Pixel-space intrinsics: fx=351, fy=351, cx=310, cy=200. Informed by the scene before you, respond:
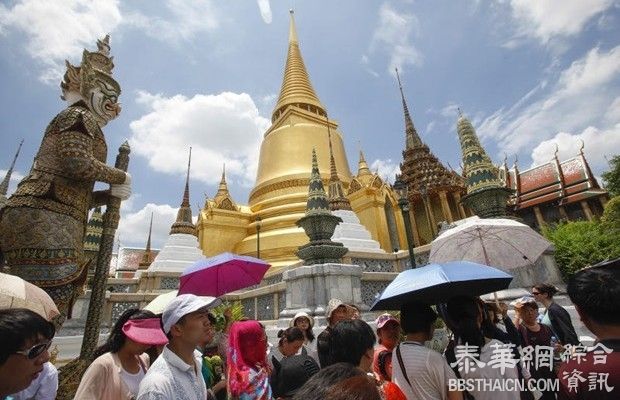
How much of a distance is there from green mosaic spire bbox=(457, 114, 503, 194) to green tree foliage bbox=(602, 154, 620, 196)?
22.8m

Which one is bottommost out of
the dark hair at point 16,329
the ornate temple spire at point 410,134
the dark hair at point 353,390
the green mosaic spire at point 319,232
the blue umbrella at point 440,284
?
the dark hair at point 353,390

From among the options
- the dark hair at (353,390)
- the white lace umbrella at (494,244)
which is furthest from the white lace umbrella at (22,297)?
the white lace umbrella at (494,244)

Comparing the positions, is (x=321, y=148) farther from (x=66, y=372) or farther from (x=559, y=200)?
(x=559, y=200)

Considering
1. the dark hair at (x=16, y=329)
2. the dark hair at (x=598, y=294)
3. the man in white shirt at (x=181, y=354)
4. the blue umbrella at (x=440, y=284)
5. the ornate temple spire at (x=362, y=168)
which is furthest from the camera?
the ornate temple spire at (x=362, y=168)

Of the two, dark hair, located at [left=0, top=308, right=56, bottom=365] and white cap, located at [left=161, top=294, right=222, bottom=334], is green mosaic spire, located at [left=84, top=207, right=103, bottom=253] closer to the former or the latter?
white cap, located at [left=161, top=294, right=222, bottom=334]

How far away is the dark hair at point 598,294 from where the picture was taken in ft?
5.68

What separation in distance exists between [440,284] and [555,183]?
112 feet

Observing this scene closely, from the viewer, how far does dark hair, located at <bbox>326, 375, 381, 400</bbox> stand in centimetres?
110

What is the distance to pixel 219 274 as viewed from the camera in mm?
5145

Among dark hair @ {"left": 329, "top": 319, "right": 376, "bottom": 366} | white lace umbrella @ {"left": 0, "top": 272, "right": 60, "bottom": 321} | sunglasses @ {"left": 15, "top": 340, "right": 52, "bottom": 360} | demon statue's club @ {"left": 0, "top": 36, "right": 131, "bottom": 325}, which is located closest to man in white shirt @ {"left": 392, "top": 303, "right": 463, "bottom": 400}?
dark hair @ {"left": 329, "top": 319, "right": 376, "bottom": 366}

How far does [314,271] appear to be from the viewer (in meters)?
7.22

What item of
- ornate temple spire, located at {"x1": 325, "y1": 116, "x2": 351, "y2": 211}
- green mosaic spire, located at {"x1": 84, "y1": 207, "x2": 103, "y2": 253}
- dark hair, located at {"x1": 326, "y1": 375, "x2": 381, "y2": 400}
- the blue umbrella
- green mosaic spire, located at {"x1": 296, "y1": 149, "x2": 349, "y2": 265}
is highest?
ornate temple spire, located at {"x1": 325, "y1": 116, "x2": 351, "y2": 211}

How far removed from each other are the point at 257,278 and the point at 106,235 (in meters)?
2.27

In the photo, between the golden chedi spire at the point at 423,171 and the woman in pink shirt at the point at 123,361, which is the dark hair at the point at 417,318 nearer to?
the woman in pink shirt at the point at 123,361
